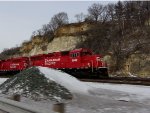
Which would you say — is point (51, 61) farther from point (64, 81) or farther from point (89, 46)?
point (64, 81)

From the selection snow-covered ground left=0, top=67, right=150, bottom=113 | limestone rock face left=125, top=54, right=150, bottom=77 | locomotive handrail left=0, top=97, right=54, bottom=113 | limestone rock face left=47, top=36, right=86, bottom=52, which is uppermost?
limestone rock face left=47, top=36, right=86, bottom=52

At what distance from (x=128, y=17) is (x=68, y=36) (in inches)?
539

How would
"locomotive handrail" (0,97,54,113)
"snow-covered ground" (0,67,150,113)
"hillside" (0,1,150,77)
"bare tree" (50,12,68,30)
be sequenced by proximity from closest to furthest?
1. "locomotive handrail" (0,97,54,113)
2. "snow-covered ground" (0,67,150,113)
3. "hillside" (0,1,150,77)
4. "bare tree" (50,12,68,30)

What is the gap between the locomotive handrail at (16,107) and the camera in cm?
697

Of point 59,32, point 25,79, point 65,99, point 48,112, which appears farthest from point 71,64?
point 59,32

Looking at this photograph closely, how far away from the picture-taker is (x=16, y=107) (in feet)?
26.0

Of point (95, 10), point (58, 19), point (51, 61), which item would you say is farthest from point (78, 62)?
point (58, 19)

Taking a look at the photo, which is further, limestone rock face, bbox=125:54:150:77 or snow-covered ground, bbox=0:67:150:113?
limestone rock face, bbox=125:54:150:77

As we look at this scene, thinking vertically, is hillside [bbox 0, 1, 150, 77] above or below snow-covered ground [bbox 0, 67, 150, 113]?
above

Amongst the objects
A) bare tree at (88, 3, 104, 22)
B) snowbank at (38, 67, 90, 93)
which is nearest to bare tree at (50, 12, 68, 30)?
bare tree at (88, 3, 104, 22)

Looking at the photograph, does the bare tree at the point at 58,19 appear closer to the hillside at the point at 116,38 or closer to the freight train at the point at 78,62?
the hillside at the point at 116,38

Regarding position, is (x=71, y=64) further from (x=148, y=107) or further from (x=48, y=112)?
(x=48, y=112)

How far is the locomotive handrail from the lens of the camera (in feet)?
22.9

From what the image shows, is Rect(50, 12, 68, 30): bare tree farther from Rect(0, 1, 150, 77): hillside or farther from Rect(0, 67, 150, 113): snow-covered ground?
Rect(0, 67, 150, 113): snow-covered ground
